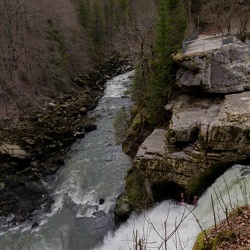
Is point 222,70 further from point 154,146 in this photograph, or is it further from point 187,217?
point 187,217

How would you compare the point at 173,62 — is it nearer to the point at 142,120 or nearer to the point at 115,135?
the point at 142,120

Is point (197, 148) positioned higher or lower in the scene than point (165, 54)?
lower

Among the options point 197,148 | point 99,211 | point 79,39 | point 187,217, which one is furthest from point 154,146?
point 79,39

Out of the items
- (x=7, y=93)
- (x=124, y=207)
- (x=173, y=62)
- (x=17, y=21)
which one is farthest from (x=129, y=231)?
(x=17, y=21)

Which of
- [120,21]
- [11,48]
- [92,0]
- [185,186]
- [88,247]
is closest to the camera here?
[185,186]

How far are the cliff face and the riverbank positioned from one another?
5.49 m

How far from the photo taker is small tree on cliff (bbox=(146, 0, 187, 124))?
1673 centimetres

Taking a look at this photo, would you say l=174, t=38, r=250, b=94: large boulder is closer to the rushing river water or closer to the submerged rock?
the submerged rock

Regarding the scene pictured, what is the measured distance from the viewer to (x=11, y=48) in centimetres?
2981

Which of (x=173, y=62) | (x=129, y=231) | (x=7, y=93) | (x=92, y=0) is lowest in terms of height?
(x=129, y=231)

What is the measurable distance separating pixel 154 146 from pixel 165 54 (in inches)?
249

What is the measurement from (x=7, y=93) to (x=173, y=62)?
17264 mm

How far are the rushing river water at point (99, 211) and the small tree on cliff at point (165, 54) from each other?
476 cm

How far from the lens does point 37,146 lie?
A: 22625mm
